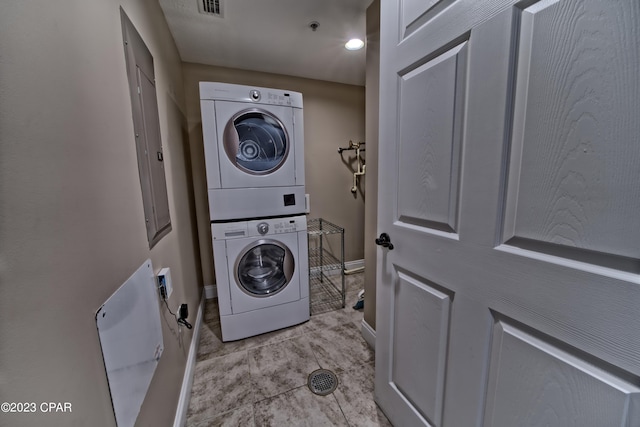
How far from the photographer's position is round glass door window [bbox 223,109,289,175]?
1.67m

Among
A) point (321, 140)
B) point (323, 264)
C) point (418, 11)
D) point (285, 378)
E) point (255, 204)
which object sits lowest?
point (285, 378)

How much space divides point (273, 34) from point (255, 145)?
88cm

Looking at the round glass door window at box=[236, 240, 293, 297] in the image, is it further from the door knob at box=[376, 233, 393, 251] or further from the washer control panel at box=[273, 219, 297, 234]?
the door knob at box=[376, 233, 393, 251]

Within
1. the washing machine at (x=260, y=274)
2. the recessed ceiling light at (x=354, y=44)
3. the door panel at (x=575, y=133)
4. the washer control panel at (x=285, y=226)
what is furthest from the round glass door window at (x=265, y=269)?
the recessed ceiling light at (x=354, y=44)

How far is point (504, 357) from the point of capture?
67 cm

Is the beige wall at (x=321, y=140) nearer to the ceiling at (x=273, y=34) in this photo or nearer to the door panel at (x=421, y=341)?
the ceiling at (x=273, y=34)

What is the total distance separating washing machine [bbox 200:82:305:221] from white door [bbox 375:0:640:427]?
95 centimetres

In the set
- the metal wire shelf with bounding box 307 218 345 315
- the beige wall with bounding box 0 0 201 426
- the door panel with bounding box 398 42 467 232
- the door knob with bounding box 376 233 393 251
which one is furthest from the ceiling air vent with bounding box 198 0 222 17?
the metal wire shelf with bounding box 307 218 345 315

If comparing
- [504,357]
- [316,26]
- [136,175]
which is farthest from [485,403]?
[316,26]

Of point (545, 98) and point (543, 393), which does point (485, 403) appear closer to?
point (543, 393)

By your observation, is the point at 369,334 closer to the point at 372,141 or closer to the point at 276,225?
the point at 276,225

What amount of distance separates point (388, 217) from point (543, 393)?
72 cm

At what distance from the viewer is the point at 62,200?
1.56 ft

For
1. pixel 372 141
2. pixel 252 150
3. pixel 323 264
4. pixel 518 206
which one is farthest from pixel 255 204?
pixel 518 206
